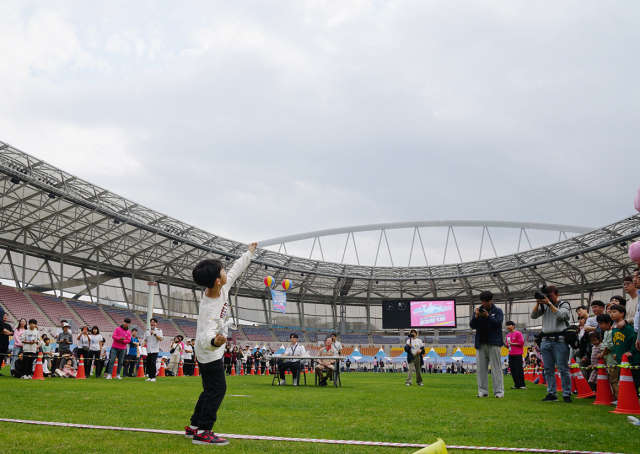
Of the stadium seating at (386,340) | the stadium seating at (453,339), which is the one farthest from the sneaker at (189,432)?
the stadium seating at (453,339)

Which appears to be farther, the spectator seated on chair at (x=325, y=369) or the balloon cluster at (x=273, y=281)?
the balloon cluster at (x=273, y=281)

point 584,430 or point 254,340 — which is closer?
point 584,430

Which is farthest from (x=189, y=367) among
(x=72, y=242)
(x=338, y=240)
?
(x=338, y=240)

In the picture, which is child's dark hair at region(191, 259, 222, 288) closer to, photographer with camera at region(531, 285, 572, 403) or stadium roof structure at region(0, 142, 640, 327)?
photographer with camera at region(531, 285, 572, 403)

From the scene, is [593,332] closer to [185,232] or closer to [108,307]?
[185,232]

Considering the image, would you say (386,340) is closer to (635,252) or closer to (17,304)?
(17,304)

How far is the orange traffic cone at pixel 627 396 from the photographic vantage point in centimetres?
584

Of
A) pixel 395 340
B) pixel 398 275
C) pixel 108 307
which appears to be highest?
pixel 398 275

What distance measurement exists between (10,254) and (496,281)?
43.9m

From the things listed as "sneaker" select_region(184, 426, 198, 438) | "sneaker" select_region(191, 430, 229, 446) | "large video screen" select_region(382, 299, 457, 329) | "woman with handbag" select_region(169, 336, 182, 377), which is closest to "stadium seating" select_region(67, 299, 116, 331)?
"woman with handbag" select_region(169, 336, 182, 377)

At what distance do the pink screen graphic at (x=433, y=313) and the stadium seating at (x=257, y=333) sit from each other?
613 inches

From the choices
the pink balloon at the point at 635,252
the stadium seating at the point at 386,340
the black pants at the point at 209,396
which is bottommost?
the stadium seating at the point at 386,340

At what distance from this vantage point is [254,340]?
5078cm

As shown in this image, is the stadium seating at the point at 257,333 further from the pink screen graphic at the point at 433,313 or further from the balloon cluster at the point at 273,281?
the balloon cluster at the point at 273,281
